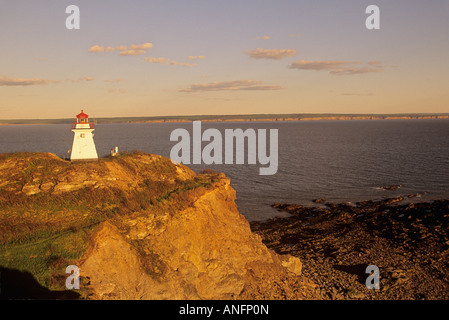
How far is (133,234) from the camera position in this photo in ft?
66.5

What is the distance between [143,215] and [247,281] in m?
8.08

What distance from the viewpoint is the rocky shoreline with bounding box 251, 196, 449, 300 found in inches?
984

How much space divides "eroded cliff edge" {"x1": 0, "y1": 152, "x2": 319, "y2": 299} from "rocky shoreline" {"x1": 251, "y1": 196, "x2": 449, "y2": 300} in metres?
3.83

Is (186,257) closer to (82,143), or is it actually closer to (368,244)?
(82,143)

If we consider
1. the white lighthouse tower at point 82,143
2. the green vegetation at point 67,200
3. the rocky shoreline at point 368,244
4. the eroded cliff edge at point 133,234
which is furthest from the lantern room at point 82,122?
the rocky shoreline at point 368,244

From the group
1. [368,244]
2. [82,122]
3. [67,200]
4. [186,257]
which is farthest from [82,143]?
[368,244]

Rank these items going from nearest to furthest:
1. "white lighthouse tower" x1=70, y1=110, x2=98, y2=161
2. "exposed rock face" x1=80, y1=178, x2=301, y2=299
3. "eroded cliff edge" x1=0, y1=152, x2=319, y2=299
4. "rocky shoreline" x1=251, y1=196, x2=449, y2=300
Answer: "eroded cliff edge" x1=0, y1=152, x2=319, y2=299, "exposed rock face" x1=80, y1=178, x2=301, y2=299, "rocky shoreline" x1=251, y1=196, x2=449, y2=300, "white lighthouse tower" x1=70, y1=110, x2=98, y2=161

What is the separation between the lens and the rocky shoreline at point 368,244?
2498 cm

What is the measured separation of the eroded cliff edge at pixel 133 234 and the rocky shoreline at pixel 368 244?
3826 millimetres

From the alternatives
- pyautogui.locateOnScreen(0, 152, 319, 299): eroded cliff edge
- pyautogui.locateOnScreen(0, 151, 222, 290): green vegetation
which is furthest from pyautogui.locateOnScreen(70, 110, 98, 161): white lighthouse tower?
pyautogui.locateOnScreen(0, 152, 319, 299): eroded cliff edge

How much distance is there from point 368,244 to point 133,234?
77.0 ft

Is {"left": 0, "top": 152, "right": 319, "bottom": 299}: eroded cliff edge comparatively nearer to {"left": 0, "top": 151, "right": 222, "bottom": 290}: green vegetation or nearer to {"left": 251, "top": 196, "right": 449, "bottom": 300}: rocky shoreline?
{"left": 0, "top": 151, "right": 222, "bottom": 290}: green vegetation

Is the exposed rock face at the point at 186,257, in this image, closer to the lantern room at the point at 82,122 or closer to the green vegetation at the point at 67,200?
the green vegetation at the point at 67,200

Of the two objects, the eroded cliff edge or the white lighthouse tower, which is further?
the white lighthouse tower
